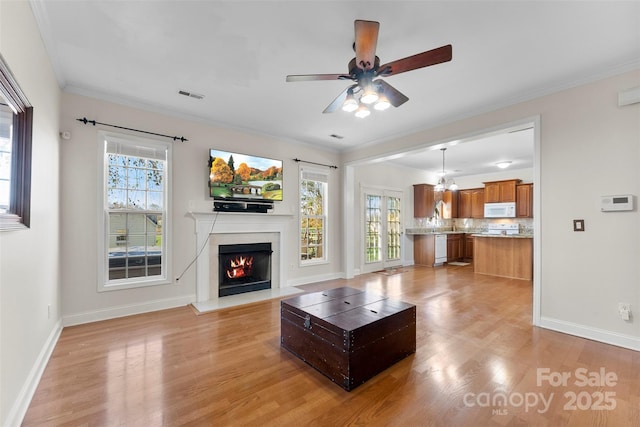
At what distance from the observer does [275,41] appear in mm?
2398

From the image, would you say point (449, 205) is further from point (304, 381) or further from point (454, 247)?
point (304, 381)

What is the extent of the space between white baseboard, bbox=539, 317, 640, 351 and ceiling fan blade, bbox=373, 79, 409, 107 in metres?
3.04

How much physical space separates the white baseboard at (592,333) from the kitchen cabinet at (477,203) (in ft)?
18.4

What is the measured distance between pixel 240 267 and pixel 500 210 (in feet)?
23.2

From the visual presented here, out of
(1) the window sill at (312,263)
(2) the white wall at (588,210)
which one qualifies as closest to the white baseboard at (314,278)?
(1) the window sill at (312,263)

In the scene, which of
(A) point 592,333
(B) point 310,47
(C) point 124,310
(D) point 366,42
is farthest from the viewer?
(C) point 124,310

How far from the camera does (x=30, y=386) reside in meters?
1.95

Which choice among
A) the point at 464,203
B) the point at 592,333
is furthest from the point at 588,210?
the point at 464,203

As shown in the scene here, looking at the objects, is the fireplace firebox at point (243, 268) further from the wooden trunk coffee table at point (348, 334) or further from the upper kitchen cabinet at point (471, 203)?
the upper kitchen cabinet at point (471, 203)

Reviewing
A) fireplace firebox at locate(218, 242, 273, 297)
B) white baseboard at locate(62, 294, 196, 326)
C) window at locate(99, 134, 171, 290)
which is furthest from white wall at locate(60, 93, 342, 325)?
fireplace firebox at locate(218, 242, 273, 297)

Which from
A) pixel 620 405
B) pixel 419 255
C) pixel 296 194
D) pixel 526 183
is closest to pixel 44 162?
pixel 296 194

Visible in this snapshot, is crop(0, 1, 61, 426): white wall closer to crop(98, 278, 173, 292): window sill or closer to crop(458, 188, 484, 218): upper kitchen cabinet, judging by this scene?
crop(98, 278, 173, 292): window sill

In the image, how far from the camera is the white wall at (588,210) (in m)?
2.71

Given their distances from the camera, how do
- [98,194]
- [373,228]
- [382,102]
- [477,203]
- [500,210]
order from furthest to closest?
[477,203], [500,210], [373,228], [98,194], [382,102]
